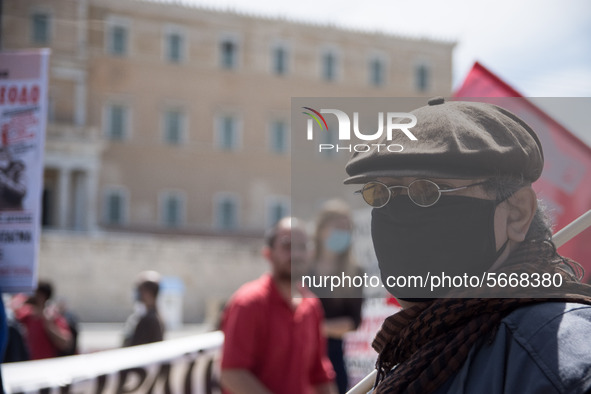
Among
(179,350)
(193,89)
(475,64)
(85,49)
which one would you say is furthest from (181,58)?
(475,64)

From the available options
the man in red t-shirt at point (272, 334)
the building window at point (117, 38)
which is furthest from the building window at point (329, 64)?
the man in red t-shirt at point (272, 334)

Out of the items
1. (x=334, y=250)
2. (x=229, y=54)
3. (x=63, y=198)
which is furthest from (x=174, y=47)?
(x=334, y=250)

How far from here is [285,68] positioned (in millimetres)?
37125

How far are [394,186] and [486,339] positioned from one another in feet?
0.87

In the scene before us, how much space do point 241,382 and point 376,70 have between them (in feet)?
111

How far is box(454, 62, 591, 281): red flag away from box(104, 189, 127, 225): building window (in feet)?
111

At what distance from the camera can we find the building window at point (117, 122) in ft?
115

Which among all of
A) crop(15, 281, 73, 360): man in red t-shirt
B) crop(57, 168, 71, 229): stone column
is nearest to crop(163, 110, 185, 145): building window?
crop(57, 168, 71, 229): stone column

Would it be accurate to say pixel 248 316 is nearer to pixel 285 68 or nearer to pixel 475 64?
pixel 475 64

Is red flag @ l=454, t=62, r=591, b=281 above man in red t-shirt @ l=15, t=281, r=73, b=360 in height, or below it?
above

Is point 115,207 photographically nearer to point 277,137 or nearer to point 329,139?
point 277,137

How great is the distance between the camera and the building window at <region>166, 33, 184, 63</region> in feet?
118

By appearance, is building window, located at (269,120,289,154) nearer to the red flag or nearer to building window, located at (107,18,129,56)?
building window, located at (107,18,129,56)

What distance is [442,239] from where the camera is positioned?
1149 millimetres
